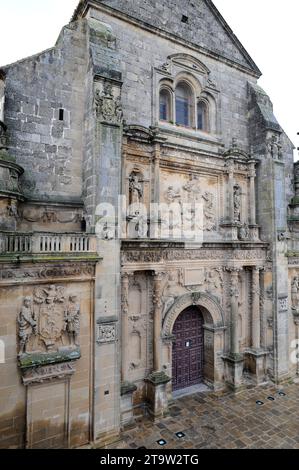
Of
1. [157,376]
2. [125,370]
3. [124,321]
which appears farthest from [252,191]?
[125,370]

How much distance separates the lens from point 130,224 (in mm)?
9797

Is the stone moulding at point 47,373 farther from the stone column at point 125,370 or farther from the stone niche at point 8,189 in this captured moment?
the stone niche at point 8,189

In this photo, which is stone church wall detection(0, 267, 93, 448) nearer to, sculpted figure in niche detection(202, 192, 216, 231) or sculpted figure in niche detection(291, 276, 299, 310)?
sculpted figure in niche detection(202, 192, 216, 231)

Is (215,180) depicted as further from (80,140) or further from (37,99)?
(37,99)

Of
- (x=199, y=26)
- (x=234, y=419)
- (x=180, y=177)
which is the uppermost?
(x=199, y=26)

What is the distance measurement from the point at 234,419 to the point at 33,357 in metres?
7.06

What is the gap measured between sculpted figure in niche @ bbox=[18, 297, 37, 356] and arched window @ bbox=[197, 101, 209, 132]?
393 inches

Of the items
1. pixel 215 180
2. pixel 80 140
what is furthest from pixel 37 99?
pixel 215 180

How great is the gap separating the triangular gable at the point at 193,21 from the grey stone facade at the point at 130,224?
62mm

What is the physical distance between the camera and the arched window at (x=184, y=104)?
12.0m

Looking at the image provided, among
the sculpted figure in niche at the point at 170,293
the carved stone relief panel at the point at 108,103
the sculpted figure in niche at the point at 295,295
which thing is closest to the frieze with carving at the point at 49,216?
the carved stone relief panel at the point at 108,103

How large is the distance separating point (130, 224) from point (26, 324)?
447cm

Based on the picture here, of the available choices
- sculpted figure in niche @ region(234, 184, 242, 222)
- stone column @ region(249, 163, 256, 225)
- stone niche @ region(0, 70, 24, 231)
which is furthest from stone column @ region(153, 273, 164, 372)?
stone column @ region(249, 163, 256, 225)
